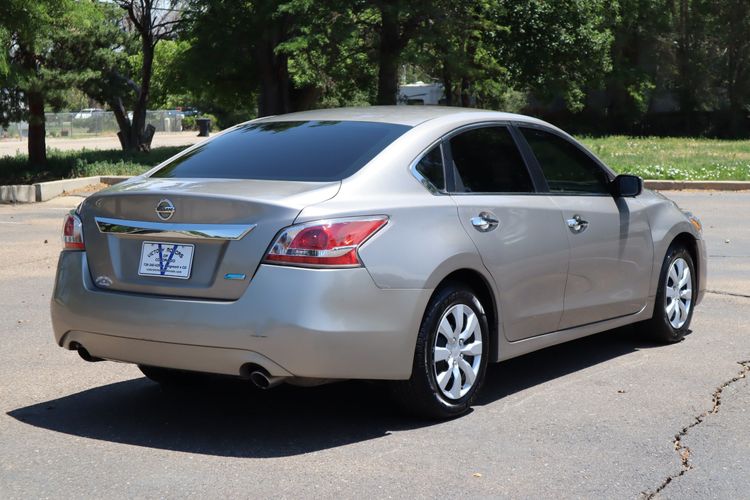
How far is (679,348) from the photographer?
25.1 ft

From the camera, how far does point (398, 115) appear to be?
6.37m

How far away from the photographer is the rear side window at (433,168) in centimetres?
582

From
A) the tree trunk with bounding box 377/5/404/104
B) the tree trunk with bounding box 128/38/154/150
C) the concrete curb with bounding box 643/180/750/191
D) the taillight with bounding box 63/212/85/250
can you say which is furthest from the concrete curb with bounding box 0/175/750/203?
the taillight with bounding box 63/212/85/250

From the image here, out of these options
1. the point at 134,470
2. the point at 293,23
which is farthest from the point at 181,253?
the point at 293,23

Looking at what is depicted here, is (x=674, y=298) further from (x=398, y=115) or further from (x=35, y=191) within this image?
(x=35, y=191)

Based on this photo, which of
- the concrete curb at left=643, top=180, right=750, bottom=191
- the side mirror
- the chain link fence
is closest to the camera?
the side mirror

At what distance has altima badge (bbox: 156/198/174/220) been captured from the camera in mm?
5340

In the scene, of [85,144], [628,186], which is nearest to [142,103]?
[85,144]

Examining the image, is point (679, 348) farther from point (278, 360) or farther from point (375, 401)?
point (278, 360)

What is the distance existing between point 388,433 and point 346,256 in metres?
0.96

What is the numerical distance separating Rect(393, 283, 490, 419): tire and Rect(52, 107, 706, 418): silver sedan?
0.03ft

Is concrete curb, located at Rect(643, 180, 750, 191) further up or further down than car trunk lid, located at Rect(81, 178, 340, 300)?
further down

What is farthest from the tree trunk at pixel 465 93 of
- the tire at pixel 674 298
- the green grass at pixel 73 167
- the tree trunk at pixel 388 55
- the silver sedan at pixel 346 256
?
the silver sedan at pixel 346 256

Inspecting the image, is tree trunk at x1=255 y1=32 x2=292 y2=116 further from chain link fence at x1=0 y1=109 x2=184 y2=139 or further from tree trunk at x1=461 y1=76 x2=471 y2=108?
chain link fence at x1=0 y1=109 x2=184 y2=139
